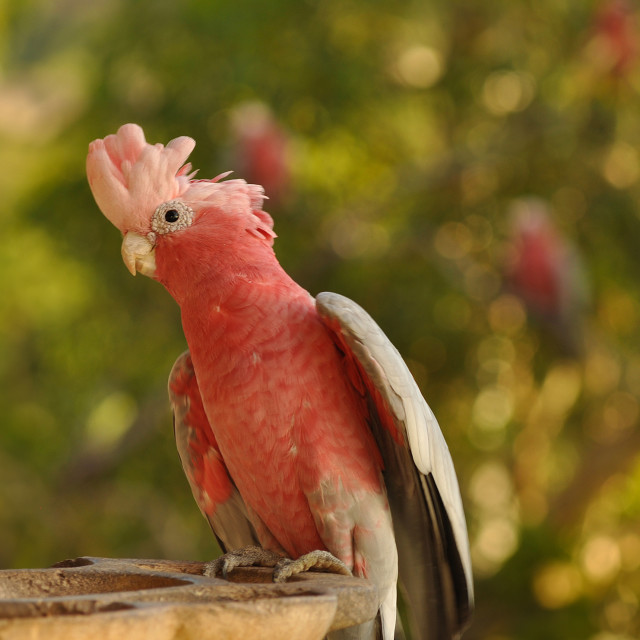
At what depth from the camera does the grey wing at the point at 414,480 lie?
1.14 metres

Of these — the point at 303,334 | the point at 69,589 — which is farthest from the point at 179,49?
the point at 69,589

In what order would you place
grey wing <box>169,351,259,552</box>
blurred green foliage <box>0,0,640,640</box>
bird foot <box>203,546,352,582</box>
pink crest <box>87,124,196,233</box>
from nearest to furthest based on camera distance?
bird foot <box>203,546,352,582</box>, pink crest <box>87,124,196,233</box>, grey wing <box>169,351,259,552</box>, blurred green foliage <box>0,0,640,640</box>

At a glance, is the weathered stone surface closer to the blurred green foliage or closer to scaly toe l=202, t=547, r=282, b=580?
scaly toe l=202, t=547, r=282, b=580

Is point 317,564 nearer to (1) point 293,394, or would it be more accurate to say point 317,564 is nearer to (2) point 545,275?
(1) point 293,394

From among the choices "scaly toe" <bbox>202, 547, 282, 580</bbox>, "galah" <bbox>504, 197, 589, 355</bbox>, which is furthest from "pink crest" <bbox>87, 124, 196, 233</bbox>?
"galah" <bbox>504, 197, 589, 355</bbox>

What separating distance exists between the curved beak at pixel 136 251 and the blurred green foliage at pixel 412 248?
202 cm

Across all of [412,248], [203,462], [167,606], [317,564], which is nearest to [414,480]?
[317,564]

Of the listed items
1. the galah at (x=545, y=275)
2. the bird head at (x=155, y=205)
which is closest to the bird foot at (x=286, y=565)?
the bird head at (x=155, y=205)

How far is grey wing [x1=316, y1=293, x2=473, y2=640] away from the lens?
1.14 m

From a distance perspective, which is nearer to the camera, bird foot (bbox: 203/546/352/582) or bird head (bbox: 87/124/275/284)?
bird foot (bbox: 203/546/352/582)

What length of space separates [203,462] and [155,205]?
16.6 inches

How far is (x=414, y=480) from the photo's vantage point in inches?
47.2

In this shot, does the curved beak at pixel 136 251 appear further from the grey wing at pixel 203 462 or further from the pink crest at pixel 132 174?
the grey wing at pixel 203 462

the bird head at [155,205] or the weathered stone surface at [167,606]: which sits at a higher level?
the bird head at [155,205]
